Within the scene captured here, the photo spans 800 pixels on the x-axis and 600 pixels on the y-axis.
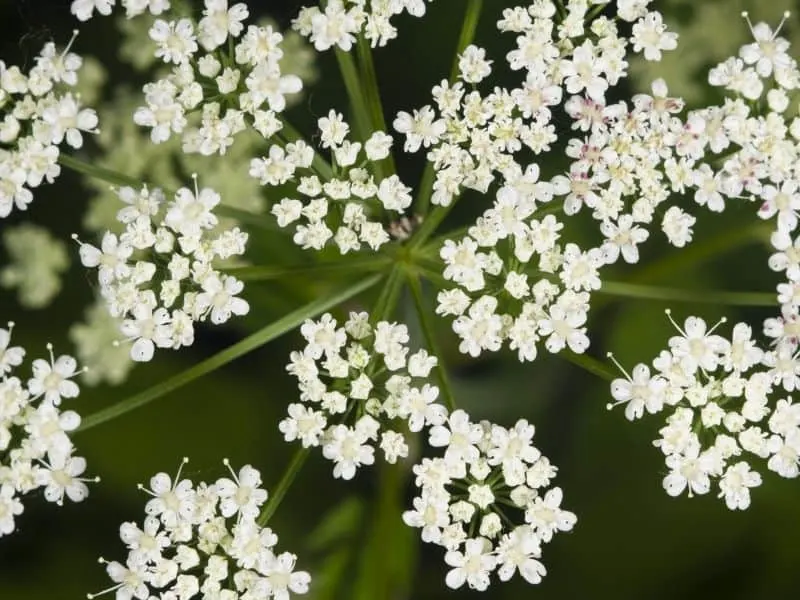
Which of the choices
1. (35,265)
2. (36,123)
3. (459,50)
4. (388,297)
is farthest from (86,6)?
(35,265)

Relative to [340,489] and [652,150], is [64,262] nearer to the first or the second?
[340,489]

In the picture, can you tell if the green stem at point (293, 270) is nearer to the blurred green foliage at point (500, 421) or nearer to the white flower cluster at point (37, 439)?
the white flower cluster at point (37, 439)

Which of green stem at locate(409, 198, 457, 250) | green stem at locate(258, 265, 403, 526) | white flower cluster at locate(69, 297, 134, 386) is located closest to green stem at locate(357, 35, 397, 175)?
green stem at locate(409, 198, 457, 250)

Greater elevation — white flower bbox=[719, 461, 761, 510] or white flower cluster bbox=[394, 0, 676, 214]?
white flower cluster bbox=[394, 0, 676, 214]

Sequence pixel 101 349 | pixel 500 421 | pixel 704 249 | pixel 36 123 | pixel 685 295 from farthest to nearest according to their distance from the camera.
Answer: pixel 500 421, pixel 101 349, pixel 704 249, pixel 685 295, pixel 36 123

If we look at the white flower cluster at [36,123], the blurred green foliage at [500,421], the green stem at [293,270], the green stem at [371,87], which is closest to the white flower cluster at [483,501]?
the green stem at [293,270]

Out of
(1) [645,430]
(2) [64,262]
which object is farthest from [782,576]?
(2) [64,262]

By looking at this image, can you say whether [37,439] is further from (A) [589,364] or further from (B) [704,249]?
(B) [704,249]

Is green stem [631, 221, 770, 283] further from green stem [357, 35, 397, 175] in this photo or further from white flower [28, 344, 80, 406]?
white flower [28, 344, 80, 406]
